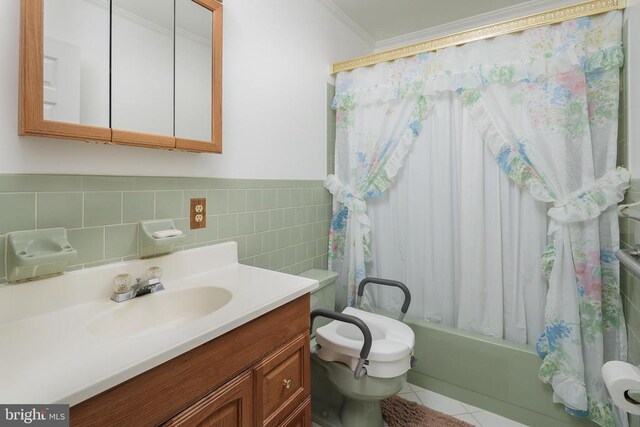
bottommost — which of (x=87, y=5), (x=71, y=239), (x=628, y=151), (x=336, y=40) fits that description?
(x=71, y=239)

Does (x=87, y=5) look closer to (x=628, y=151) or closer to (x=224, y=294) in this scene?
(x=224, y=294)

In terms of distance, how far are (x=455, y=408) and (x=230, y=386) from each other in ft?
4.90

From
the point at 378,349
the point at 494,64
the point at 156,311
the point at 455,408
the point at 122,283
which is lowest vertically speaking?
the point at 455,408

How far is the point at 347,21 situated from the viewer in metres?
2.36

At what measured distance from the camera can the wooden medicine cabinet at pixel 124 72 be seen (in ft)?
2.89

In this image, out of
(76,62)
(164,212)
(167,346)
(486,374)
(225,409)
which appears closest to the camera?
(167,346)

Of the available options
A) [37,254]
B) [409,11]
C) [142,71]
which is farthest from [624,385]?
[409,11]

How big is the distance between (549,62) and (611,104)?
0.34 m

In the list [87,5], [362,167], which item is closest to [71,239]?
[87,5]

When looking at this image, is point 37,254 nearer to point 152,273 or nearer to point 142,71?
point 152,273

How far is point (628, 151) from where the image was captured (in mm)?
1396

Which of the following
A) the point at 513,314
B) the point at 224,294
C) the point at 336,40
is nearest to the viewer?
the point at 224,294

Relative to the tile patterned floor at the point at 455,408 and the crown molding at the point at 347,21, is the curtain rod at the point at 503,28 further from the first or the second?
the tile patterned floor at the point at 455,408

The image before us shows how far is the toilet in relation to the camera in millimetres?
1374
